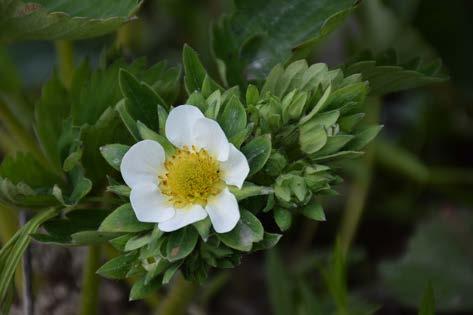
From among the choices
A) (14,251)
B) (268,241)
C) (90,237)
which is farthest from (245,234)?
(14,251)

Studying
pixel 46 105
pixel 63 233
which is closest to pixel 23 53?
pixel 46 105

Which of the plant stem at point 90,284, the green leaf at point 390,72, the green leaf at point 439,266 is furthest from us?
the green leaf at point 439,266

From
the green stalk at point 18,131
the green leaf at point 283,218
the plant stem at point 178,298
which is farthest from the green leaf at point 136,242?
the green stalk at point 18,131

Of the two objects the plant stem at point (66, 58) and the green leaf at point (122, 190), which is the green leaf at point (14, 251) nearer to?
the green leaf at point (122, 190)

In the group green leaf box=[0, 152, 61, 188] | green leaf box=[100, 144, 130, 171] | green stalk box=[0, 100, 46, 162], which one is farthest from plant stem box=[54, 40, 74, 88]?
green leaf box=[100, 144, 130, 171]

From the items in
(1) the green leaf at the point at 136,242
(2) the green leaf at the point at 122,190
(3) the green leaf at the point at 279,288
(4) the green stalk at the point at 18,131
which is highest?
(2) the green leaf at the point at 122,190

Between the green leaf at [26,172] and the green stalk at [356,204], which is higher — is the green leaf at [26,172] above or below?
above
